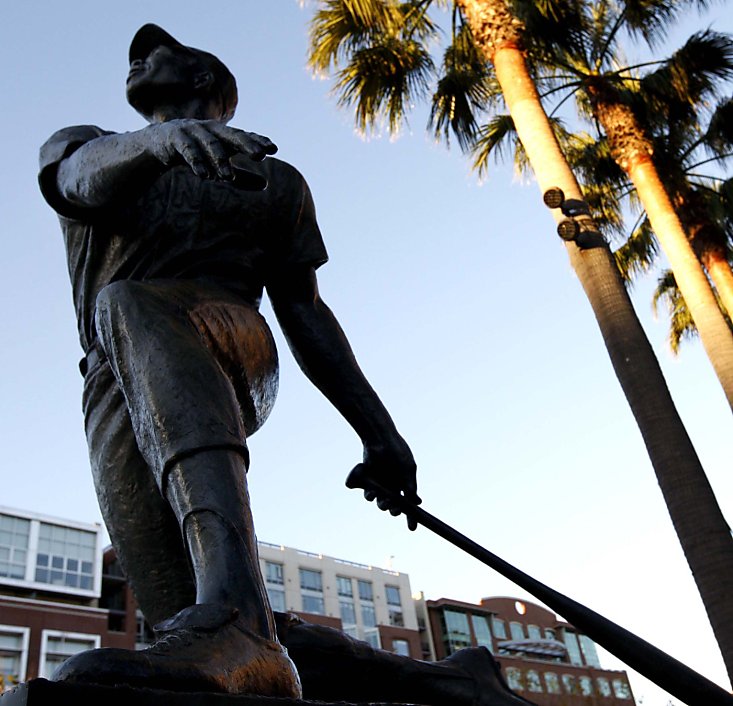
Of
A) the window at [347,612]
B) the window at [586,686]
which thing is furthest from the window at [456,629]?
the window at [586,686]

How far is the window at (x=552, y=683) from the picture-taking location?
185ft

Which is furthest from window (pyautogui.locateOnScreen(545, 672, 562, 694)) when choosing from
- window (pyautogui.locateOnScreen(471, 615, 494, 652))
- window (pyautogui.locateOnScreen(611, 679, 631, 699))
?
window (pyautogui.locateOnScreen(611, 679, 631, 699))

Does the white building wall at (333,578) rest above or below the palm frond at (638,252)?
above

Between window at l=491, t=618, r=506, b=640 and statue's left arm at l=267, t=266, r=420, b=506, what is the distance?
5965 cm

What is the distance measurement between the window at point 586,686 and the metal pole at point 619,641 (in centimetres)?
6167

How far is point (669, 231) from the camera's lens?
Answer: 1051 centimetres

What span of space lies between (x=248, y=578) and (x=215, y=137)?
→ 28.8 inches

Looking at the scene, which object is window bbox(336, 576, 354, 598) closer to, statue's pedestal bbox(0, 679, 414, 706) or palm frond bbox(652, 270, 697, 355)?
palm frond bbox(652, 270, 697, 355)

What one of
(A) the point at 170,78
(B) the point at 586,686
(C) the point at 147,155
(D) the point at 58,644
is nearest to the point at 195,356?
(C) the point at 147,155

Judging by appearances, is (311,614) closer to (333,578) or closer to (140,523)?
(333,578)

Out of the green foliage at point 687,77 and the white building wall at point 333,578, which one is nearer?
the green foliage at point 687,77

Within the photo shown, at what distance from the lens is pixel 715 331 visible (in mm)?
10266

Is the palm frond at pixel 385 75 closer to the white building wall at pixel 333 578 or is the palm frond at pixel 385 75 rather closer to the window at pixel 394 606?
the white building wall at pixel 333 578

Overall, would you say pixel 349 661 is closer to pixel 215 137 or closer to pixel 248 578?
pixel 248 578
